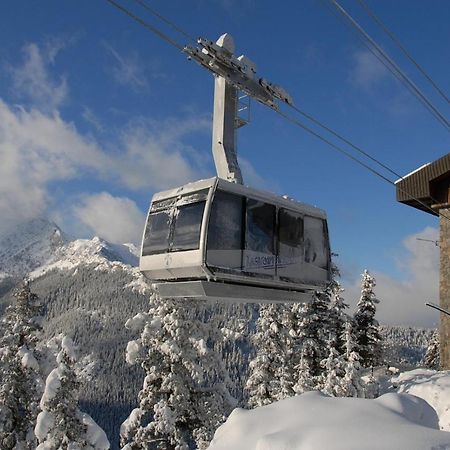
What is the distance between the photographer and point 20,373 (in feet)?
69.9

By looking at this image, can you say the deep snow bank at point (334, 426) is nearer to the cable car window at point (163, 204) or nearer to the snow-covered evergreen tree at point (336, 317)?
the cable car window at point (163, 204)

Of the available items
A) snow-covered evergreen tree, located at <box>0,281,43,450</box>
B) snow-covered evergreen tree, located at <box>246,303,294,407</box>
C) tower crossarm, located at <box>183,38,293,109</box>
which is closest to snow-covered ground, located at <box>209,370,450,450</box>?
tower crossarm, located at <box>183,38,293,109</box>

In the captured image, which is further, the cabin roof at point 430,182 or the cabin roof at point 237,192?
the cabin roof at point 430,182

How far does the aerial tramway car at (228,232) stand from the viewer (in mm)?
9680

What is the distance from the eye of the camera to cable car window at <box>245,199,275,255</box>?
1037 cm

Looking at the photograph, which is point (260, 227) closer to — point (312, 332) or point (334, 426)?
point (334, 426)

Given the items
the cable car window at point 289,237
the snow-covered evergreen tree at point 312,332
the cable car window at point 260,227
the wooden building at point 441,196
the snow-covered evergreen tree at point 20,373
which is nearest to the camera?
the cable car window at point 260,227

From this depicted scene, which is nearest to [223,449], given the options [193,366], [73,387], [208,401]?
[193,366]

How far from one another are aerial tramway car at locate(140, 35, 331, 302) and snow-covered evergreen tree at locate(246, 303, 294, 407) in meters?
11.6

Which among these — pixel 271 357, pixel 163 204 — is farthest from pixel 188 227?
pixel 271 357

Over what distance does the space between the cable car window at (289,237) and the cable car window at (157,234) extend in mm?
2591

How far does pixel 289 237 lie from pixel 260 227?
3.33 ft

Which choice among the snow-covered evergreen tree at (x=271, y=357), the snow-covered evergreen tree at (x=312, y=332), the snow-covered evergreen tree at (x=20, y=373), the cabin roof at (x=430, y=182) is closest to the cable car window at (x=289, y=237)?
the snow-covered evergreen tree at (x=271, y=357)

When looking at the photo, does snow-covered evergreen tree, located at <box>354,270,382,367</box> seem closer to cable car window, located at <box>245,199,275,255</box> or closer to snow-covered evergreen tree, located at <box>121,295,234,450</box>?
snow-covered evergreen tree, located at <box>121,295,234,450</box>
